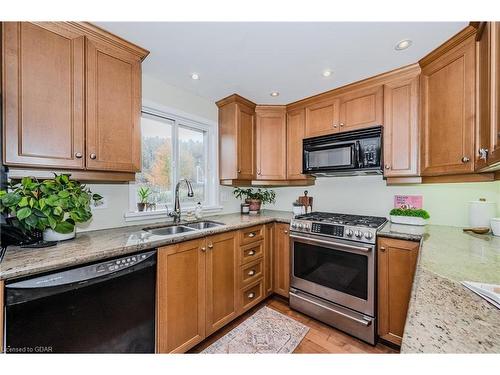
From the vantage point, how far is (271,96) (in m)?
2.46

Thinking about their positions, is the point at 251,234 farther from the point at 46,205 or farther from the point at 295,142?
the point at 46,205

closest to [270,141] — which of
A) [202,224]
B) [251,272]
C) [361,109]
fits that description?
[361,109]

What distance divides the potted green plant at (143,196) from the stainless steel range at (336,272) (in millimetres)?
1479

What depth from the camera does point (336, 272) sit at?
1.91 metres

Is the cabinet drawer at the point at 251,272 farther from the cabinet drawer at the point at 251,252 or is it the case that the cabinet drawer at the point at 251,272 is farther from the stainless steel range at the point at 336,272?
the stainless steel range at the point at 336,272

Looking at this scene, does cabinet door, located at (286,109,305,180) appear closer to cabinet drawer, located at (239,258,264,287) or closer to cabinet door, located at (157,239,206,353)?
cabinet drawer, located at (239,258,264,287)

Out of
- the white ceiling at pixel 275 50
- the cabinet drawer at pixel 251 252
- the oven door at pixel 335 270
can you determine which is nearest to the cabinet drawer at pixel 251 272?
the cabinet drawer at pixel 251 252

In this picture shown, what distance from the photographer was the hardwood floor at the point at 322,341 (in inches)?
65.6

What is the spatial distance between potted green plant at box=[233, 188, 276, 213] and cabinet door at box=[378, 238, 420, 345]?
1.50 meters

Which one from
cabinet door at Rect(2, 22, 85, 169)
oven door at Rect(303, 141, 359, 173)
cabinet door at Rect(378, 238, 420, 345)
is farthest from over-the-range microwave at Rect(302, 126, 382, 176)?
cabinet door at Rect(2, 22, 85, 169)

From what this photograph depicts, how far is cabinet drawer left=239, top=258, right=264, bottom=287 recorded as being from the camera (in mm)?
2028

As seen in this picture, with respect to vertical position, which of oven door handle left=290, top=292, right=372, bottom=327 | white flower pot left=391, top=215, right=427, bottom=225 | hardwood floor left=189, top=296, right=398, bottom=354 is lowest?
hardwood floor left=189, top=296, right=398, bottom=354

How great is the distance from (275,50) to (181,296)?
1965 millimetres
